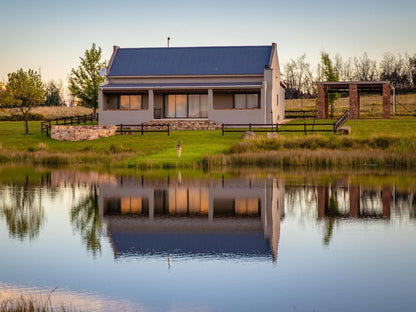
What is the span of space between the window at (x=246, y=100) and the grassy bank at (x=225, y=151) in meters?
8.65

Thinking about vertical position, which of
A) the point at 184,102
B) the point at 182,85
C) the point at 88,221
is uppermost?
the point at 182,85

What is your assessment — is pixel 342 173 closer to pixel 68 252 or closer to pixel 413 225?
pixel 413 225

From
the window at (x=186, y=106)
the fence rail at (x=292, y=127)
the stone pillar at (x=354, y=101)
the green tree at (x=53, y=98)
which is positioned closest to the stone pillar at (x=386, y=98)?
the stone pillar at (x=354, y=101)

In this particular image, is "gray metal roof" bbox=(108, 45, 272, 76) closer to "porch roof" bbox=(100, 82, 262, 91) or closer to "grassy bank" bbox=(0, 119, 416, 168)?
"porch roof" bbox=(100, 82, 262, 91)

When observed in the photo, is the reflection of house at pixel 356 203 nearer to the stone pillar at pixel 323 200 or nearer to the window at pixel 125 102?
the stone pillar at pixel 323 200

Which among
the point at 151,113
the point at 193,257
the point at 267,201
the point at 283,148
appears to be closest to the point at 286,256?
the point at 193,257

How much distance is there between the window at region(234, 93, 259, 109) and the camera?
183 feet

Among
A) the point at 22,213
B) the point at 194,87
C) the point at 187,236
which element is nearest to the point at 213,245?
the point at 187,236

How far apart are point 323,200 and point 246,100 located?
34.7 meters

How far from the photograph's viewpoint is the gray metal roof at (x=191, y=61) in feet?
185

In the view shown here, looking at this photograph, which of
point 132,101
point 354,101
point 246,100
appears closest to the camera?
point 246,100

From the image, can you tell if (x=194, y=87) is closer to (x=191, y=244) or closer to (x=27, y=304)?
(x=191, y=244)

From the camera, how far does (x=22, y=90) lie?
57.4m

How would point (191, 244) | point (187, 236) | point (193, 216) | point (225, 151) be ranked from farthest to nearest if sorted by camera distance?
point (225, 151) → point (193, 216) → point (187, 236) → point (191, 244)
